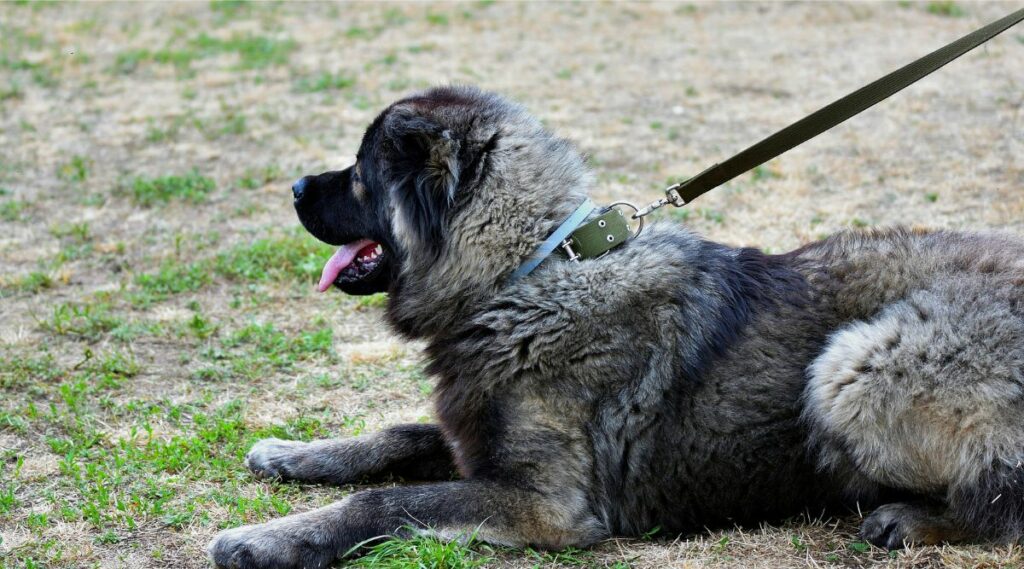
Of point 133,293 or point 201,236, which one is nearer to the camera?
point 133,293

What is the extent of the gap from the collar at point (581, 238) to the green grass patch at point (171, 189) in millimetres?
5048

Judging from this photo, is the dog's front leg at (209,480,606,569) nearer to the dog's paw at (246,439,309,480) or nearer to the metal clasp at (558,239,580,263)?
the dog's paw at (246,439,309,480)

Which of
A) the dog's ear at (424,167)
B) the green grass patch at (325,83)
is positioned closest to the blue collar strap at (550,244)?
the dog's ear at (424,167)

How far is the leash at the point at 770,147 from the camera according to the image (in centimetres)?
387

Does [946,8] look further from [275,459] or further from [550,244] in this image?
[275,459]

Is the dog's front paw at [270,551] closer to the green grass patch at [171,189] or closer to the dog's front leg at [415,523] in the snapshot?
the dog's front leg at [415,523]

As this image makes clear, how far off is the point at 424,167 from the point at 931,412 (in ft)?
6.66

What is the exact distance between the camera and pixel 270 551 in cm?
346

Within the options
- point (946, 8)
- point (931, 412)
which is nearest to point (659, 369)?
point (931, 412)

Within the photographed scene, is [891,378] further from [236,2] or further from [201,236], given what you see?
[236,2]

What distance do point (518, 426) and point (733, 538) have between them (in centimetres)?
91

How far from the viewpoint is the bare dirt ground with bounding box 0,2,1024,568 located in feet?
13.4

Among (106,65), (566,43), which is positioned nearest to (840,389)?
(566,43)

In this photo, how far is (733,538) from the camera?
12.2 ft
